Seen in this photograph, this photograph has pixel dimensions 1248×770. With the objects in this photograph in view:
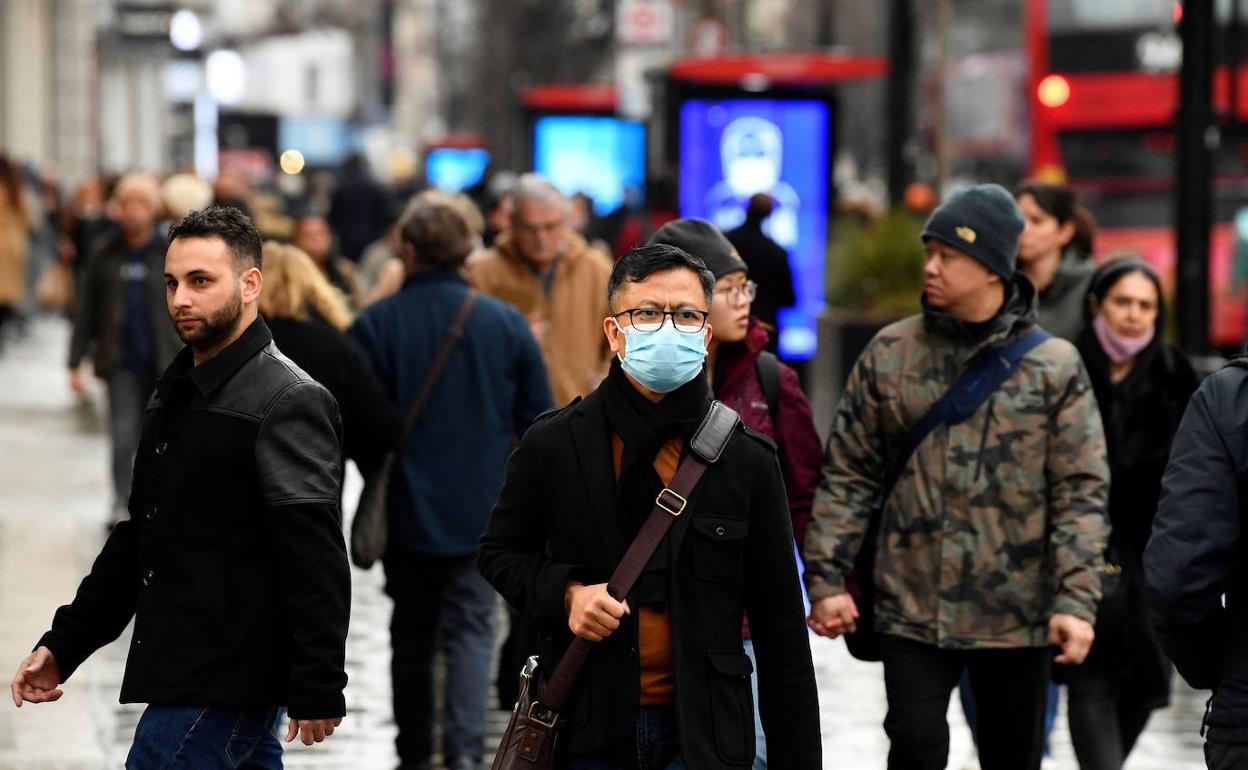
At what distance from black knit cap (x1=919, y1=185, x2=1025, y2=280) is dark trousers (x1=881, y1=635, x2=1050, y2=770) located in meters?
1.00

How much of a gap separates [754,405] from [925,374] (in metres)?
0.46

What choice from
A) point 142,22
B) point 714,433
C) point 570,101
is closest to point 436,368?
point 714,433

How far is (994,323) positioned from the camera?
5.86m

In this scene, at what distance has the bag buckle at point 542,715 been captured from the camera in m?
4.35

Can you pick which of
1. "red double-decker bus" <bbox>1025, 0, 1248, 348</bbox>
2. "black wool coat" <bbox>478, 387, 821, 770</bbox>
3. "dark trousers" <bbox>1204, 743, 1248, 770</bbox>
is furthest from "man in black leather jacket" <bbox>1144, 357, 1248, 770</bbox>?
"red double-decker bus" <bbox>1025, 0, 1248, 348</bbox>

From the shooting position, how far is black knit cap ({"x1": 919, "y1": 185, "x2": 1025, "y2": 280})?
19.3 ft

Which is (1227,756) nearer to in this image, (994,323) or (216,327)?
(994,323)

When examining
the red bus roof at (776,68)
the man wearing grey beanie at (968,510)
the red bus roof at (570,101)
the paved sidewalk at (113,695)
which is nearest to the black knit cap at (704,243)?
the man wearing grey beanie at (968,510)

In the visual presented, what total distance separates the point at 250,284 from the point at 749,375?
1.64 meters

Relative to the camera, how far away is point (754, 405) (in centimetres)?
596

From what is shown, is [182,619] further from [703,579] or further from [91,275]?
[91,275]

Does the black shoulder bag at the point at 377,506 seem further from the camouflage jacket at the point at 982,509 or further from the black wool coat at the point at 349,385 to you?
the camouflage jacket at the point at 982,509

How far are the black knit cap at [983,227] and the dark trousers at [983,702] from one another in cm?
100

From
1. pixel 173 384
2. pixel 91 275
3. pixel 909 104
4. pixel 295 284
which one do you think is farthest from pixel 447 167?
pixel 173 384
